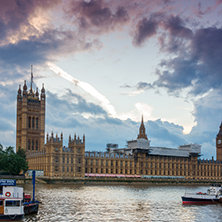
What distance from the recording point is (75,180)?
575ft

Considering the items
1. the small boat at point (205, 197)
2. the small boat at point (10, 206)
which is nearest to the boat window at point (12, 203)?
the small boat at point (10, 206)

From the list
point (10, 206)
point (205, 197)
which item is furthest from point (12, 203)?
point (205, 197)

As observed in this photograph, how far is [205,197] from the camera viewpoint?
8575 cm

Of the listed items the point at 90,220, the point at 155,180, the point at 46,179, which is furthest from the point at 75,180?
the point at 90,220

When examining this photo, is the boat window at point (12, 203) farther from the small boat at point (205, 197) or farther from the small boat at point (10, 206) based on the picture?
the small boat at point (205, 197)

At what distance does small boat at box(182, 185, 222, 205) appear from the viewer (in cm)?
8369

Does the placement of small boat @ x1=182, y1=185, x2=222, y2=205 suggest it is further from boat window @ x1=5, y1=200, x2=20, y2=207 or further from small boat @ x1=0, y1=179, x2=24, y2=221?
boat window @ x1=5, y1=200, x2=20, y2=207

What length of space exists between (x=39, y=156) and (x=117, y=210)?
129 metres

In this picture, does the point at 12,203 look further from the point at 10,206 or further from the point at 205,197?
the point at 205,197

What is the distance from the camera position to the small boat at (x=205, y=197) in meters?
83.7

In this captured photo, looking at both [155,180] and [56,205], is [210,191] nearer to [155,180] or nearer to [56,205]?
[56,205]

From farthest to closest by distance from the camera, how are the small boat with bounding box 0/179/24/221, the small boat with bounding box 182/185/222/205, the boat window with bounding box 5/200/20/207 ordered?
the small boat with bounding box 182/185/222/205 < the boat window with bounding box 5/200/20/207 < the small boat with bounding box 0/179/24/221

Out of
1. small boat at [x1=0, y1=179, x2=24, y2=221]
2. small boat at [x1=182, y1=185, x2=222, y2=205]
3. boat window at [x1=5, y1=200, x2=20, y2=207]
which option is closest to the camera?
small boat at [x1=0, y1=179, x2=24, y2=221]

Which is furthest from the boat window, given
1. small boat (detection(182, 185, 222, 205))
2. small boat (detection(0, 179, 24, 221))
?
small boat (detection(182, 185, 222, 205))
